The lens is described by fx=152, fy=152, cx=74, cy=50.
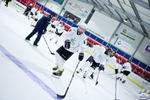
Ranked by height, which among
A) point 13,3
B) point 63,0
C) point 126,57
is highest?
point 63,0

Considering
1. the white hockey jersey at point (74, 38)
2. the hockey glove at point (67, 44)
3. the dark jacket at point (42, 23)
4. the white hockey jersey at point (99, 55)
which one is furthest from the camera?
the dark jacket at point (42, 23)

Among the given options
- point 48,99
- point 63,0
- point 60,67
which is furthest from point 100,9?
point 48,99

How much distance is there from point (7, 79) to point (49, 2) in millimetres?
18581

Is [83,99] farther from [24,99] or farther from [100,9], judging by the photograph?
[100,9]

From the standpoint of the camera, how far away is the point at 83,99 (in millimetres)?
3260

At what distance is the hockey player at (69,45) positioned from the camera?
11.6 feet

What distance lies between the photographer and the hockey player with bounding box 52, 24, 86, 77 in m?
3.54

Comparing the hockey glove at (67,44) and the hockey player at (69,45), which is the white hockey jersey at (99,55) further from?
the hockey glove at (67,44)

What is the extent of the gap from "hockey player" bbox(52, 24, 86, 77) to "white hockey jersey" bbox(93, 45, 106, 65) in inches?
54.9

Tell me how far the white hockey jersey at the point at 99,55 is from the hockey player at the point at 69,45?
1.40 metres

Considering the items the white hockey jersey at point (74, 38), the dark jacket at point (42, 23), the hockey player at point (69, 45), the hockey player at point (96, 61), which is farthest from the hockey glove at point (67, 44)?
the dark jacket at point (42, 23)

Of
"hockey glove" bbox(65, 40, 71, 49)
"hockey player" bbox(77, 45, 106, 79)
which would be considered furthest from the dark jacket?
"hockey glove" bbox(65, 40, 71, 49)

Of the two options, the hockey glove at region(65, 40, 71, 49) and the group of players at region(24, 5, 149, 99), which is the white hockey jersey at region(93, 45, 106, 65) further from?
the hockey glove at region(65, 40, 71, 49)

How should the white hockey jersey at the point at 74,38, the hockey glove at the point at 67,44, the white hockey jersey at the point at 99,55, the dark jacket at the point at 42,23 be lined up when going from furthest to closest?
the dark jacket at the point at 42,23, the white hockey jersey at the point at 99,55, the white hockey jersey at the point at 74,38, the hockey glove at the point at 67,44
